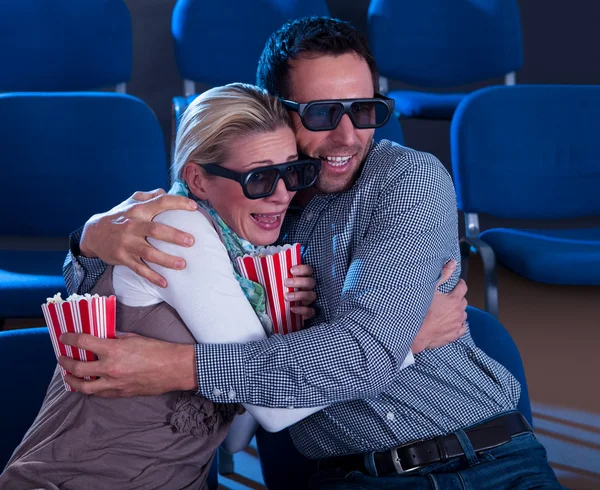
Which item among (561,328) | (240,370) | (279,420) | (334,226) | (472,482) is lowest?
(561,328)

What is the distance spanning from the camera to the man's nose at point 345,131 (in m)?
1.66

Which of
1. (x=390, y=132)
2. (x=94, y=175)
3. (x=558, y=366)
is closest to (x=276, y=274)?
(x=390, y=132)

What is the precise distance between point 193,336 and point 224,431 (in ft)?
0.60

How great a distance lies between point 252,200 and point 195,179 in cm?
14

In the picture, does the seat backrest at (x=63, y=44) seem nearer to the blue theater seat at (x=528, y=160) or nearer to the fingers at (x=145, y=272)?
the blue theater seat at (x=528, y=160)

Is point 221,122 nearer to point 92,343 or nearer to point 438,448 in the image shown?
point 92,343

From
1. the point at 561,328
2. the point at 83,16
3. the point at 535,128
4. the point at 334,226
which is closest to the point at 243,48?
the point at 83,16

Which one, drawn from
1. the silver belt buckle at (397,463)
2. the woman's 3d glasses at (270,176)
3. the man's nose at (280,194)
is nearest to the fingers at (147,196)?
the woman's 3d glasses at (270,176)

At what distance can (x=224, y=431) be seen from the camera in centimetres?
141

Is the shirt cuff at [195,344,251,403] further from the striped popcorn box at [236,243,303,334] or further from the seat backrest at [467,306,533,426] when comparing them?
the seat backrest at [467,306,533,426]

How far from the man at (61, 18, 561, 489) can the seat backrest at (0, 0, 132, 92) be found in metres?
2.13

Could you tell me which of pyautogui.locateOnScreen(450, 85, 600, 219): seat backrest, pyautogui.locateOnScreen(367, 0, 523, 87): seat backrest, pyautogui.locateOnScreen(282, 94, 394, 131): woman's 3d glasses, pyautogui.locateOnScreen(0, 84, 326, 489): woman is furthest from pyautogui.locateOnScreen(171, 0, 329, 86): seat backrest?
pyautogui.locateOnScreen(0, 84, 326, 489): woman

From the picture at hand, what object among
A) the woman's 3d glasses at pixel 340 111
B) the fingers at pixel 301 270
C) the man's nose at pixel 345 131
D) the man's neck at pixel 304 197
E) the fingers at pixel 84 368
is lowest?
the fingers at pixel 84 368

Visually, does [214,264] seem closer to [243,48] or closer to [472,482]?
[472,482]
